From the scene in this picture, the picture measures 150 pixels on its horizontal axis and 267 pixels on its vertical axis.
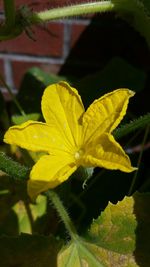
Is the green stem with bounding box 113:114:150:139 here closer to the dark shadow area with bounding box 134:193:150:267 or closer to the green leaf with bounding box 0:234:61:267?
the dark shadow area with bounding box 134:193:150:267

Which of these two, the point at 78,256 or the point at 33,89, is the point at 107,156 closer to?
the point at 78,256

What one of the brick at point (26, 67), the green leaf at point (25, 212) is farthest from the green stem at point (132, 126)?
the brick at point (26, 67)

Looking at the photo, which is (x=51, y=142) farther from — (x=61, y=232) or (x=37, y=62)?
(x=37, y=62)

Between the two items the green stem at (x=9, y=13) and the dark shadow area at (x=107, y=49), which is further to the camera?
the dark shadow area at (x=107, y=49)

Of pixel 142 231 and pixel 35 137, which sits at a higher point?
pixel 35 137

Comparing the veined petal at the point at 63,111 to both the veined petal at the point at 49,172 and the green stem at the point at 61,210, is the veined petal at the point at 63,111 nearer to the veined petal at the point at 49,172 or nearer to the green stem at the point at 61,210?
the veined petal at the point at 49,172

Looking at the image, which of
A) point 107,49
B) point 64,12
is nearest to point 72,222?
point 64,12
